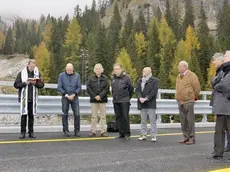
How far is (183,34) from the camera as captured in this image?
95312mm

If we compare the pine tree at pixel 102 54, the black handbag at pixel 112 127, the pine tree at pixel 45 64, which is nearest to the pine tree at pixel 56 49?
the pine tree at pixel 45 64

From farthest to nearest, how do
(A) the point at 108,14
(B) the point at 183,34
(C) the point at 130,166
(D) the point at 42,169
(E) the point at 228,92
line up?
(A) the point at 108,14
(B) the point at 183,34
(E) the point at 228,92
(C) the point at 130,166
(D) the point at 42,169

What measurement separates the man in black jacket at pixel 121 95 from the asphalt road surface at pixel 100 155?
0.74 m

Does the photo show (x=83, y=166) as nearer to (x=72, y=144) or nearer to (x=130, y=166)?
(x=130, y=166)

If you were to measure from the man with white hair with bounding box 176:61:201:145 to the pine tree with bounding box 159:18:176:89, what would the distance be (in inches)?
2237

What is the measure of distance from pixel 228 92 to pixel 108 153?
7.51 ft

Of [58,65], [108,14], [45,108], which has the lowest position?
[45,108]

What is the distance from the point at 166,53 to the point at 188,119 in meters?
70.0

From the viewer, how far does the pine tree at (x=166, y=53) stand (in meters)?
68.4

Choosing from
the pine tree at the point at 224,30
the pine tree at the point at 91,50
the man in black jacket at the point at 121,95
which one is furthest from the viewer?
the pine tree at the point at 224,30

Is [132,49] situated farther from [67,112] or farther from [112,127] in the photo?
[67,112]

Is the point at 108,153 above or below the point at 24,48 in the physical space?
below

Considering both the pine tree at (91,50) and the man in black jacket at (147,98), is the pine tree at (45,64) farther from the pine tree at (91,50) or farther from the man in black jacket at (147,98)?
the man in black jacket at (147,98)

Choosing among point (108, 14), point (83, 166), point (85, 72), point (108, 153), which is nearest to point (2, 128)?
point (108, 153)
